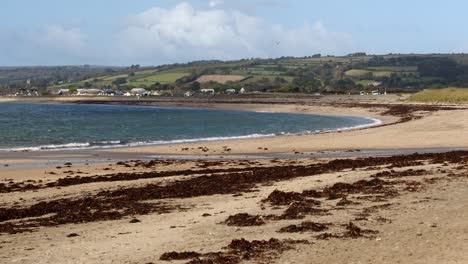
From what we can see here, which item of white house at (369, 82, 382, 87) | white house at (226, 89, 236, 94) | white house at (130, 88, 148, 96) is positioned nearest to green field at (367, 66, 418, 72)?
white house at (369, 82, 382, 87)

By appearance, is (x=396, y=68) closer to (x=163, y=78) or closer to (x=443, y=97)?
(x=163, y=78)

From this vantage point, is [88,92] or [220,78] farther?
[220,78]

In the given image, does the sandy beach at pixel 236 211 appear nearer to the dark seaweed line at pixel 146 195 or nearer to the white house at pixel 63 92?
the dark seaweed line at pixel 146 195

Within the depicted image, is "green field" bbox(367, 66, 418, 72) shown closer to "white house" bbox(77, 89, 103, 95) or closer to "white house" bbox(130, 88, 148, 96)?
"white house" bbox(130, 88, 148, 96)

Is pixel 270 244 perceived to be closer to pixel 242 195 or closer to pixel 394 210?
pixel 394 210

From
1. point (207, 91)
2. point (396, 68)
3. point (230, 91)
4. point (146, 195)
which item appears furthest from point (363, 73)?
point (146, 195)

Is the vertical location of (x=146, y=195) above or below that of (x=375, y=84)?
above

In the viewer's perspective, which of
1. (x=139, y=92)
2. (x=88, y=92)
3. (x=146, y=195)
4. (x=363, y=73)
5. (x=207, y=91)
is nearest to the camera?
(x=146, y=195)

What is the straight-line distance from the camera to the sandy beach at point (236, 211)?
952cm

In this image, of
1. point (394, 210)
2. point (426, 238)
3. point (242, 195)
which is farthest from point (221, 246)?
point (242, 195)

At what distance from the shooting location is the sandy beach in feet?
31.2

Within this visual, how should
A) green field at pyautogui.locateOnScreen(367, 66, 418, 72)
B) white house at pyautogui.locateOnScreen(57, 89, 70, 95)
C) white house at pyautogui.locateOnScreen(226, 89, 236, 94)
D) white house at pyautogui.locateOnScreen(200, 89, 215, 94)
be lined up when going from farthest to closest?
white house at pyautogui.locateOnScreen(57, 89, 70, 95)
green field at pyautogui.locateOnScreen(367, 66, 418, 72)
white house at pyautogui.locateOnScreen(200, 89, 215, 94)
white house at pyautogui.locateOnScreen(226, 89, 236, 94)

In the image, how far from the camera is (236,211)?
1302 centimetres

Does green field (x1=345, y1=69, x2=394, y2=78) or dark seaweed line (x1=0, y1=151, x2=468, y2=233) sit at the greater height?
green field (x1=345, y1=69, x2=394, y2=78)
